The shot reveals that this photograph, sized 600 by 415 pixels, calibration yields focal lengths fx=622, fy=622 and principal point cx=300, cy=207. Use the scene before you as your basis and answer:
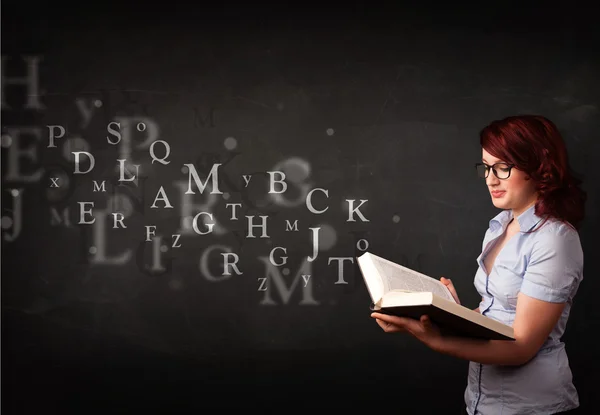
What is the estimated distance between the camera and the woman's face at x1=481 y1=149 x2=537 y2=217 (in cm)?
127

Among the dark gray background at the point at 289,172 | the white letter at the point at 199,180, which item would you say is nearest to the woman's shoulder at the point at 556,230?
the dark gray background at the point at 289,172

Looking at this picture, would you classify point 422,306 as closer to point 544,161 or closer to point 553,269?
point 553,269

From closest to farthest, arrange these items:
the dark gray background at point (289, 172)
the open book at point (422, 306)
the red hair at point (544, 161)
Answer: the open book at point (422, 306)
the red hair at point (544, 161)
the dark gray background at point (289, 172)

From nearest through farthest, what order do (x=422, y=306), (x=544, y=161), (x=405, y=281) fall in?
(x=422, y=306) → (x=544, y=161) → (x=405, y=281)

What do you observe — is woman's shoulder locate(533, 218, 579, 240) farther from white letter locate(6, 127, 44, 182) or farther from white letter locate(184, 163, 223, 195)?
white letter locate(6, 127, 44, 182)

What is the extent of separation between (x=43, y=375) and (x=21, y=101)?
114 cm

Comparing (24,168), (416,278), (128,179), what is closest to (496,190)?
(416,278)

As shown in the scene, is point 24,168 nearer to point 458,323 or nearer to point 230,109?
point 230,109

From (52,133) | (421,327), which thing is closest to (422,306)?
(421,327)

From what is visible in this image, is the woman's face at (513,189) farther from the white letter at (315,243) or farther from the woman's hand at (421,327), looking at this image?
the white letter at (315,243)

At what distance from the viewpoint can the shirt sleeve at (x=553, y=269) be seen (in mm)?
1163

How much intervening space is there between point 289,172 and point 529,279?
147cm

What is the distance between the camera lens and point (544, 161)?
1.23 meters

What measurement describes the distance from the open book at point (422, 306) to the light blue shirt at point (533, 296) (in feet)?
0.35
